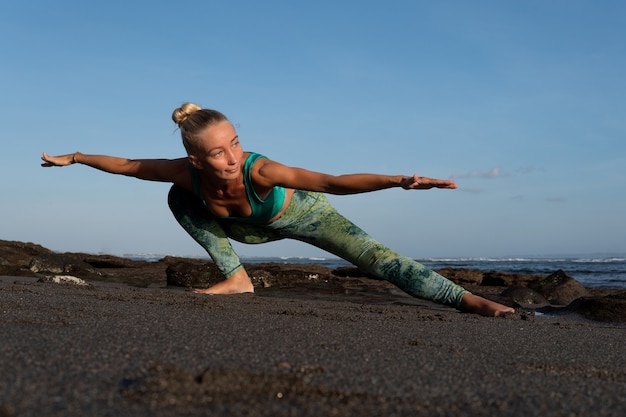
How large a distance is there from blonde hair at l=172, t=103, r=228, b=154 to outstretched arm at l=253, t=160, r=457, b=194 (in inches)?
17.5

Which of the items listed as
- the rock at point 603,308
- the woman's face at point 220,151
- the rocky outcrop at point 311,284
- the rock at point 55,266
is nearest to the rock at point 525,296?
the rocky outcrop at point 311,284

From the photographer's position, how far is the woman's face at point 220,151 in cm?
402

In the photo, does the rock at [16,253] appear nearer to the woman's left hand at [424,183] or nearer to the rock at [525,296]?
the woman's left hand at [424,183]

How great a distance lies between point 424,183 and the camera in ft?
11.6

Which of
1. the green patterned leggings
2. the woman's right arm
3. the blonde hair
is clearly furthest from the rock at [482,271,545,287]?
the blonde hair

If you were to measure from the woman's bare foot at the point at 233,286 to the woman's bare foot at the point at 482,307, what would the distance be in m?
1.84

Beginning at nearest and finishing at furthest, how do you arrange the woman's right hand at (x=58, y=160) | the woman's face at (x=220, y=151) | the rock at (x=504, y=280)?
the woman's face at (x=220, y=151) → the woman's right hand at (x=58, y=160) → the rock at (x=504, y=280)

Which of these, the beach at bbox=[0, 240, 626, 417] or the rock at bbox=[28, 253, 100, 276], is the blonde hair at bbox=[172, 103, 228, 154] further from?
the rock at bbox=[28, 253, 100, 276]

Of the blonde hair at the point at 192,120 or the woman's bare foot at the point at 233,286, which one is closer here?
the blonde hair at the point at 192,120

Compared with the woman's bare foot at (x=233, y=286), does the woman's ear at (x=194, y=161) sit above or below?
above

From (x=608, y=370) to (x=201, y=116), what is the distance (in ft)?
9.28

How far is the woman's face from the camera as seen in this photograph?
402cm

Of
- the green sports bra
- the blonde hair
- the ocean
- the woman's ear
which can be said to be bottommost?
the ocean

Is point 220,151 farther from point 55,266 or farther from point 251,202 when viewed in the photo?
point 55,266
